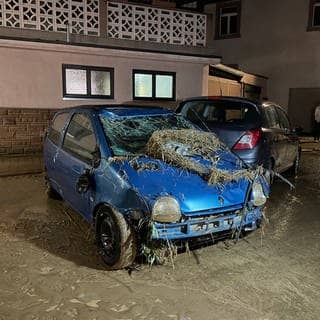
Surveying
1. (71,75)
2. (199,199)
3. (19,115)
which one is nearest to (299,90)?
(71,75)

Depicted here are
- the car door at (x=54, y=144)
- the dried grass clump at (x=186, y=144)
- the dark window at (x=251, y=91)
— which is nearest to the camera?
the dried grass clump at (x=186, y=144)

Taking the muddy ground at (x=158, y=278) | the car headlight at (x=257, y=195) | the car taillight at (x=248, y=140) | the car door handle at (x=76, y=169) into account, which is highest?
the car taillight at (x=248, y=140)

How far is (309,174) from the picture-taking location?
9.28 metres

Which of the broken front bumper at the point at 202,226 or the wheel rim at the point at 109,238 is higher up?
the broken front bumper at the point at 202,226

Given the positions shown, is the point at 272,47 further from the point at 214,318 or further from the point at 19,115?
the point at 214,318

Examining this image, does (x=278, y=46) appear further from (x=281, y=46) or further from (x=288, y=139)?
Result: (x=288, y=139)

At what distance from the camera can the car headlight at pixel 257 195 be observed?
14.2 ft

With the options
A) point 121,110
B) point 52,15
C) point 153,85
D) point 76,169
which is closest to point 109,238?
point 76,169

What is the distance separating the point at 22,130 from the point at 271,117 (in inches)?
250

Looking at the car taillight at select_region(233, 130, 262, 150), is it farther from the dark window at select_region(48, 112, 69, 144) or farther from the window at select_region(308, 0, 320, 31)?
the window at select_region(308, 0, 320, 31)

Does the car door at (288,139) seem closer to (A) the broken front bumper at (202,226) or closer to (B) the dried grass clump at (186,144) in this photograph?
(B) the dried grass clump at (186,144)

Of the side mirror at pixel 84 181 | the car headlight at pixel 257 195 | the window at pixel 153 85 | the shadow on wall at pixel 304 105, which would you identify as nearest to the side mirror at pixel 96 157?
the side mirror at pixel 84 181

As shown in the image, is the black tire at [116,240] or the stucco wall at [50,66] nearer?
the black tire at [116,240]

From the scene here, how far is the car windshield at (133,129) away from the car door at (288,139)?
119 inches
